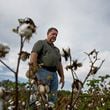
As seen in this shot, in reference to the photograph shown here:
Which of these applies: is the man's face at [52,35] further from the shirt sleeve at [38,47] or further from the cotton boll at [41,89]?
the cotton boll at [41,89]

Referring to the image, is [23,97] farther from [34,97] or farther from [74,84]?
[74,84]

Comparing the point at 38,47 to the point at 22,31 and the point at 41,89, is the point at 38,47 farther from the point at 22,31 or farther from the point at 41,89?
the point at 22,31

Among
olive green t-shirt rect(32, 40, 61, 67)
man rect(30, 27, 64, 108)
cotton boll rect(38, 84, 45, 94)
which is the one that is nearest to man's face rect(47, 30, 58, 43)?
man rect(30, 27, 64, 108)

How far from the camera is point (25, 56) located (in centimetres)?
274

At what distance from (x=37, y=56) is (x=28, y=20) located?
11.6ft

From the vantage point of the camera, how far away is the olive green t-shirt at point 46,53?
607cm

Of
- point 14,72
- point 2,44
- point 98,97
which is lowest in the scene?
point 14,72

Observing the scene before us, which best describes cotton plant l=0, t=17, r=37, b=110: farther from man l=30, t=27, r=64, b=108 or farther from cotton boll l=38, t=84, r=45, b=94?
man l=30, t=27, r=64, b=108

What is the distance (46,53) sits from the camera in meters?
6.18

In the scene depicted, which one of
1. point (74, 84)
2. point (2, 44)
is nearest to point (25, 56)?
point (2, 44)

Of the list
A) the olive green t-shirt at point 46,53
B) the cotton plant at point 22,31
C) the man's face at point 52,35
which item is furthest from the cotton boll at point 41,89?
the man's face at point 52,35

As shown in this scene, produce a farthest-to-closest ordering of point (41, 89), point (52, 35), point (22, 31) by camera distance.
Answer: point (52, 35) < point (41, 89) < point (22, 31)

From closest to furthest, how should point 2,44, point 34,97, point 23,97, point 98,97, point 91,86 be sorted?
point 2,44
point 34,97
point 23,97
point 98,97
point 91,86

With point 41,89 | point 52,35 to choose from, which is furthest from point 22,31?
point 52,35
